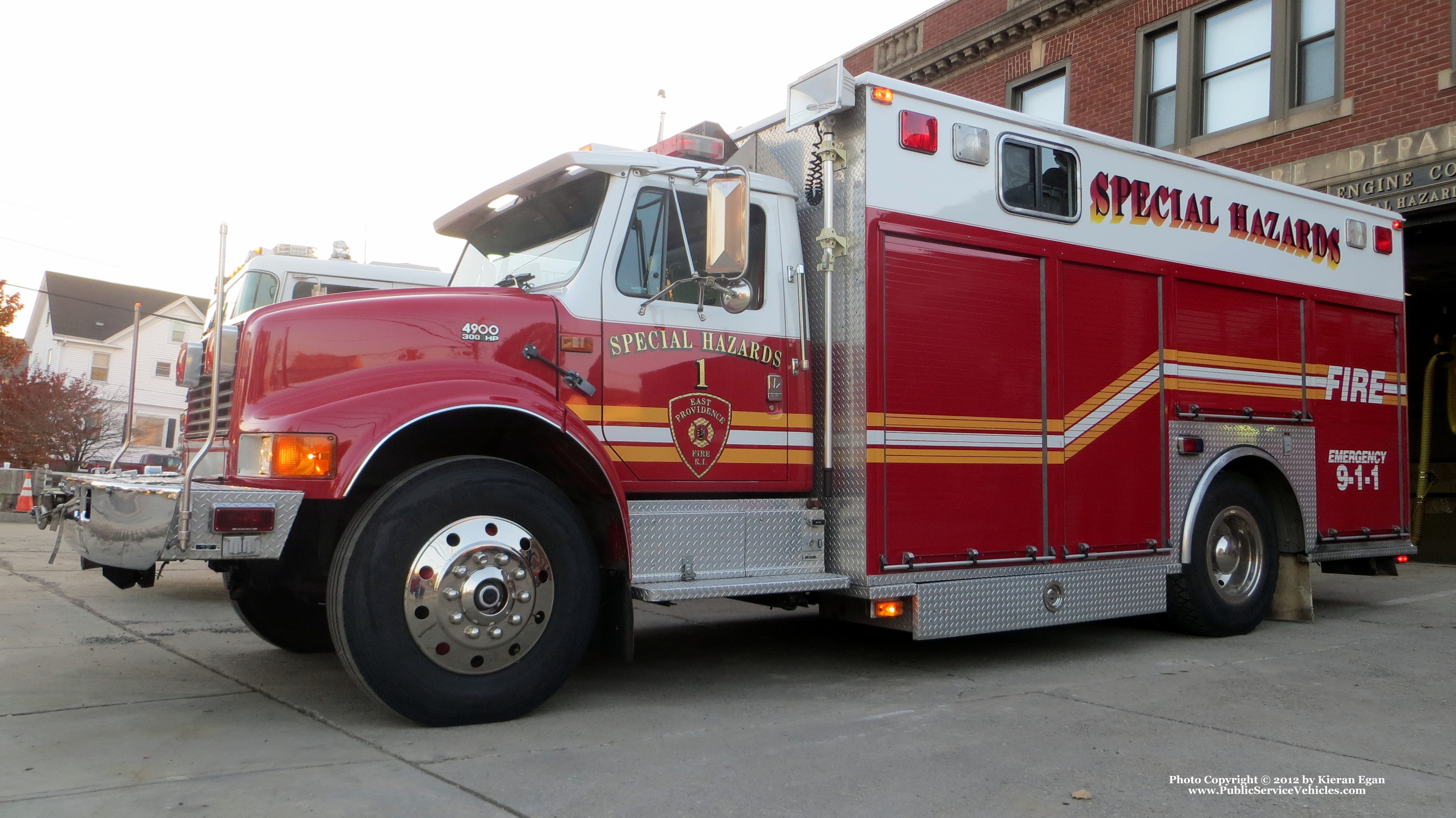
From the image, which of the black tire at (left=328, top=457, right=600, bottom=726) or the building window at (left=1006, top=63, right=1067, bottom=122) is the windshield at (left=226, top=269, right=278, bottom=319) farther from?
the building window at (left=1006, top=63, right=1067, bottom=122)

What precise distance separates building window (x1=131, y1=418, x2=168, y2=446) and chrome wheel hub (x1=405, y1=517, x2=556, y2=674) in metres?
28.7

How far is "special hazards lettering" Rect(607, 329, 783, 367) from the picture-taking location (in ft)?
16.3

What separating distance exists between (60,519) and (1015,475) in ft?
15.5

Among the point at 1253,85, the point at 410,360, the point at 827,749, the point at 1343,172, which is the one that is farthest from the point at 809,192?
the point at 1253,85

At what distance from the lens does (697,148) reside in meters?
5.55

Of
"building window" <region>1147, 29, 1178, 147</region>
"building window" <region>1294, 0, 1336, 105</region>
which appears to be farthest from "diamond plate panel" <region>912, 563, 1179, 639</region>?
"building window" <region>1147, 29, 1178, 147</region>

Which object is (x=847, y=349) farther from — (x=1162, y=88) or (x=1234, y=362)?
(x=1162, y=88)

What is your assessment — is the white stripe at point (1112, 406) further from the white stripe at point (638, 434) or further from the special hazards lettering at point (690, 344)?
the white stripe at point (638, 434)

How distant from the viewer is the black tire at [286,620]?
18.9 ft

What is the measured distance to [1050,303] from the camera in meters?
6.22

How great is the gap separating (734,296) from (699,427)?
0.68 metres

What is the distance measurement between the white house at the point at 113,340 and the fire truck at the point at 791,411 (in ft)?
123

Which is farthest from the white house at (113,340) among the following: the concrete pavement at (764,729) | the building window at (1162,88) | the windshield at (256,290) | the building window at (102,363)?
the concrete pavement at (764,729)

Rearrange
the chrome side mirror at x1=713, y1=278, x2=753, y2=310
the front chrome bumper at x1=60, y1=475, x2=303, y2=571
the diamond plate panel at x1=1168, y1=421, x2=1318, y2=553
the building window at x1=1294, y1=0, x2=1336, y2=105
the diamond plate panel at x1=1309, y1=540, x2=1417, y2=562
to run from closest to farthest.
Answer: the front chrome bumper at x1=60, y1=475, x2=303, y2=571
the chrome side mirror at x1=713, y1=278, x2=753, y2=310
the diamond plate panel at x1=1168, y1=421, x2=1318, y2=553
the diamond plate panel at x1=1309, y1=540, x2=1417, y2=562
the building window at x1=1294, y1=0, x2=1336, y2=105
